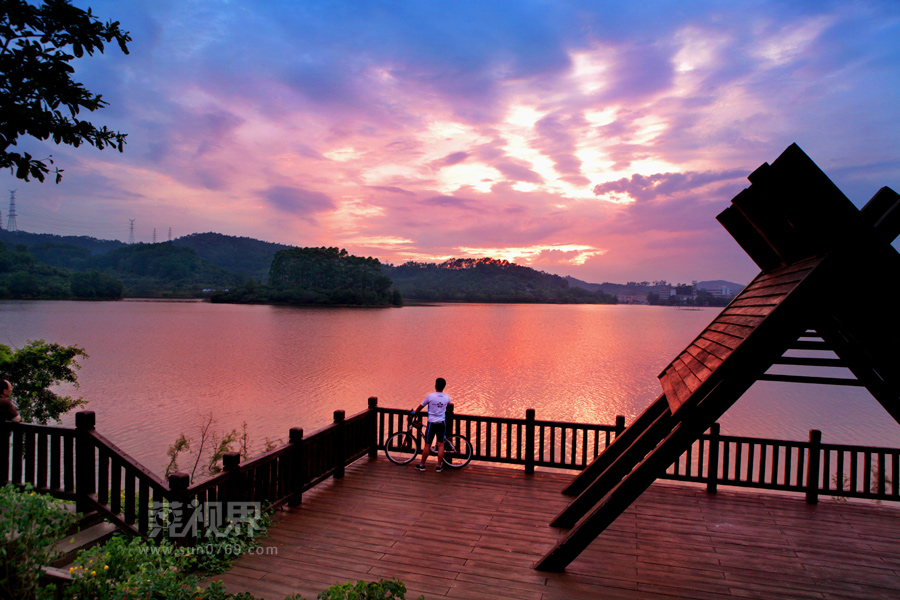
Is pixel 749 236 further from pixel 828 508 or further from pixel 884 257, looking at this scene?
pixel 828 508

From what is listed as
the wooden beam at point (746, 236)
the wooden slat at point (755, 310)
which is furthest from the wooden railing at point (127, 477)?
the wooden beam at point (746, 236)

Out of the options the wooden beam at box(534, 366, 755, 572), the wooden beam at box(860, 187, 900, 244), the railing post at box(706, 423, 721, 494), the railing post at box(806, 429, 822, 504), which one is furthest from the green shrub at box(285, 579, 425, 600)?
the railing post at box(806, 429, 822, 504)

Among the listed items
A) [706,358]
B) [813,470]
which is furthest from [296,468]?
[813,470]

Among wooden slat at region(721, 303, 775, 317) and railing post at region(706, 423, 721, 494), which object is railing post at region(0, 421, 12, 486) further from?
railing post at region(706, 423, 721, 494)

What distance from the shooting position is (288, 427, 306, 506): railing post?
5801 millimetres

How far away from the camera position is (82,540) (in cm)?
447

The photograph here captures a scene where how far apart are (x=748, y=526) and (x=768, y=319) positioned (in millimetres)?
3617

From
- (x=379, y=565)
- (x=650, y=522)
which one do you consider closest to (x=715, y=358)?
(x=650, y=522)

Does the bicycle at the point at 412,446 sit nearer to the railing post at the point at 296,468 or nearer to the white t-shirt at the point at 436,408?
the white t-shirt at the point at 436,408

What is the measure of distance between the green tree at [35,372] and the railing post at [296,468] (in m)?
8.50

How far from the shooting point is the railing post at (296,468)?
5801mm

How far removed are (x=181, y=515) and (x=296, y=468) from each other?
5.56ft

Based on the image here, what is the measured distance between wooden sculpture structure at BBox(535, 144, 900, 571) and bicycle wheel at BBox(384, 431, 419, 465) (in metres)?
3.55

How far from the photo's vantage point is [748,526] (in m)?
5.59
